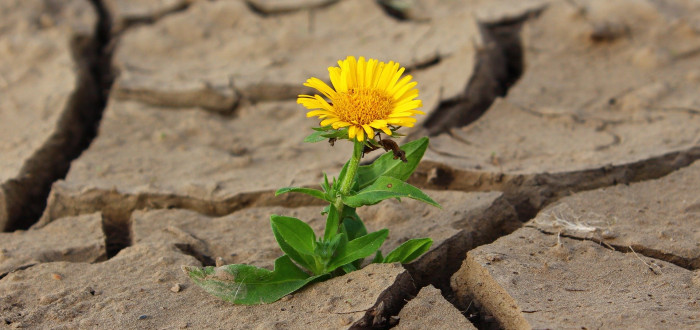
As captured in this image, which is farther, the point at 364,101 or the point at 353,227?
the point at 353,227

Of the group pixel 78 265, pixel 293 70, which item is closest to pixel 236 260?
pixel 78 265

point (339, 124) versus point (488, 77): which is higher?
point (339, 124)

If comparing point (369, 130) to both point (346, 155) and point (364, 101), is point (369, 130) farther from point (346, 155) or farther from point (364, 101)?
point (346, 155)

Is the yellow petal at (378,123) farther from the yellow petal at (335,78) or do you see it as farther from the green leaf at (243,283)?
the green leaf at (243,283)

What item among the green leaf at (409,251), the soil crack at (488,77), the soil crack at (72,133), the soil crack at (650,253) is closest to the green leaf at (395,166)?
the green leaf at (409,251)

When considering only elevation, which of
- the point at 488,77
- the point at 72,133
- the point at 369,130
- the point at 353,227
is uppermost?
the point at 369,130

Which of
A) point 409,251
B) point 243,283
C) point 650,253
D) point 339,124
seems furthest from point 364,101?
point 650,253

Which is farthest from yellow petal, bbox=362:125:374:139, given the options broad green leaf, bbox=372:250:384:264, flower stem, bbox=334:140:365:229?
broad green leaf, bbox=372:250:384:264

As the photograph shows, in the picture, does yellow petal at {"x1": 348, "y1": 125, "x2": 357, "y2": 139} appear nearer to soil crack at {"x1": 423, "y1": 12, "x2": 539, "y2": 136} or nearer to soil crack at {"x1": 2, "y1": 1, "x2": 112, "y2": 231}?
soil crack at {"x1": 423, "y1": 12, "x2": 539, "y2": 136}
